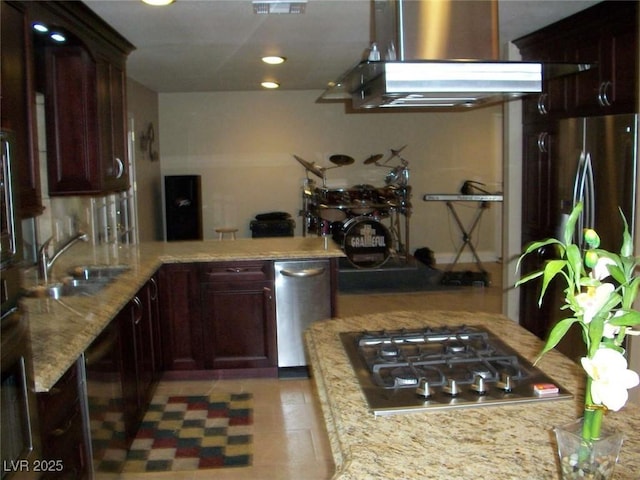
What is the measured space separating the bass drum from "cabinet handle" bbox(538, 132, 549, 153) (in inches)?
143

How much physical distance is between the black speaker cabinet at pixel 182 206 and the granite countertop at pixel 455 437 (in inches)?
243

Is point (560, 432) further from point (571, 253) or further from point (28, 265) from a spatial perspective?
point (28, 265)

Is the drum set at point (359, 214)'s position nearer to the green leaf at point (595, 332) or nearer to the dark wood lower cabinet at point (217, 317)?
the dark wood lower cabinet at point (217, 317)

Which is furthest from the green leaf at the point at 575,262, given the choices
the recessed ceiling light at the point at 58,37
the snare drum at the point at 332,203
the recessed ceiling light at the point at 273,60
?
the snare drum at the point at 332,203

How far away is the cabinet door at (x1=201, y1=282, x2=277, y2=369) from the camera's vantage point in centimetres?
396

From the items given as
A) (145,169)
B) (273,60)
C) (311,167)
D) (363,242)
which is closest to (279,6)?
(273,60)

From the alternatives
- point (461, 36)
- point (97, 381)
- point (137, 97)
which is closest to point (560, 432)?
point (461, 36)

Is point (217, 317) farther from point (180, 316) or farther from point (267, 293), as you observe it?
point (267, 293)

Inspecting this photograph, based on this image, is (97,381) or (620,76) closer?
(97,381)

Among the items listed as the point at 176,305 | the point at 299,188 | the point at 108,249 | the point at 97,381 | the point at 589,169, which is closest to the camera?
the point at 97,381

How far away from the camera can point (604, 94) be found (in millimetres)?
3379

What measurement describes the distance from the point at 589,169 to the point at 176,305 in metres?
2.65

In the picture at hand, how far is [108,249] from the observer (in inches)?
170

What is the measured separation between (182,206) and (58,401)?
5.94 m
